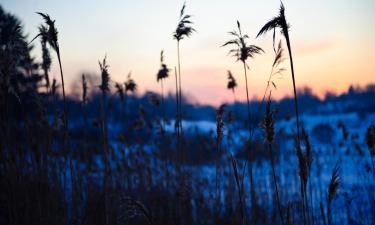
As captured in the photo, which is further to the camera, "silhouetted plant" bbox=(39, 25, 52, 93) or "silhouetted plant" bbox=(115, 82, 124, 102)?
"silhouetted plant" bbox=(115, 82, 124, 102)

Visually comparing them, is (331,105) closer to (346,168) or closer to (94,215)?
(346,168)

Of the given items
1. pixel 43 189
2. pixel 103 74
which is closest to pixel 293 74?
pixel 103 74

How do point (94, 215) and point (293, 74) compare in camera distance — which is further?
point (94, 215)

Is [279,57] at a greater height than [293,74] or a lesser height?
greater

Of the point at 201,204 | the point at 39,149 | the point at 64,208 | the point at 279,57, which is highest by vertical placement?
the point at 279,57

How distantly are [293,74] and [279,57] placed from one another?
18.0 inches

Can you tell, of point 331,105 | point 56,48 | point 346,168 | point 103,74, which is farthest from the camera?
point 331,105

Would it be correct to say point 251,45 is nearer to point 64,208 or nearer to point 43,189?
point 64,208

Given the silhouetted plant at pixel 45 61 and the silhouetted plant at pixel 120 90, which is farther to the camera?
the silhouetted plant at pixel 120 90

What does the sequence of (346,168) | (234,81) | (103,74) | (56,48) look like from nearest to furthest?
(56,48), (103,74), (234,81), (346,168)

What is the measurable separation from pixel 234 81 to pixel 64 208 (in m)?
3.95

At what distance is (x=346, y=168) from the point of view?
14.8m

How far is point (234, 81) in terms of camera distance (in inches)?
250

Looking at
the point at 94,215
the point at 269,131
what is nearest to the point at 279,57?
the point at 269,131
